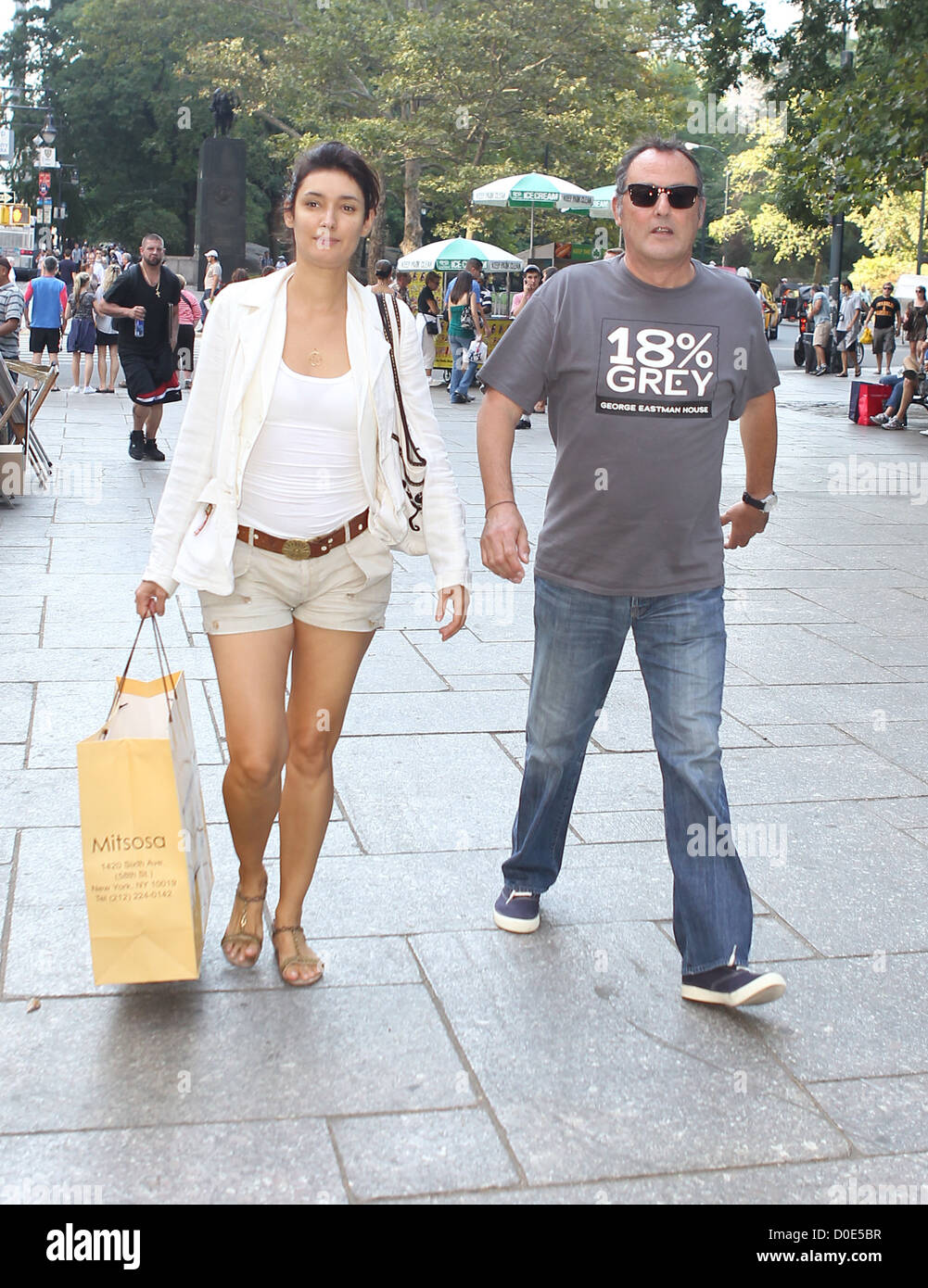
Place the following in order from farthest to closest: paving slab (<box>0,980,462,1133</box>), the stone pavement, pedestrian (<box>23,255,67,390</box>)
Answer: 1. pedestrian (<box>23,255,67,390</box>)
2. paving slab (<box>0,980,462,1133</box>)
3. the stone pavement

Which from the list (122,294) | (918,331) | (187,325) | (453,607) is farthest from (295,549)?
(918,331)

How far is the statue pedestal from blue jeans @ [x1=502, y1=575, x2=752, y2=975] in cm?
2181

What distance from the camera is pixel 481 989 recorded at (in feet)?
11.6

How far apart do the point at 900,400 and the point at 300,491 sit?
51.9 feet

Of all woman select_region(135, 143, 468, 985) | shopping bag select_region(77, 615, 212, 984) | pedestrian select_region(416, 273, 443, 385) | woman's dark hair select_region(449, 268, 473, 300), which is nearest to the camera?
shopping bag select_region(77, 615, 212, 984)

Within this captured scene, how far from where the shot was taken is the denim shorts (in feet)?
11.0

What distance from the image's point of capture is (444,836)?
445cm

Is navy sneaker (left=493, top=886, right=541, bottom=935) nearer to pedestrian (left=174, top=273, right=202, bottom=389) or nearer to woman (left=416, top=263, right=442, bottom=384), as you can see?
pedestrian (left=174, top=273, right=202, bottom=389)

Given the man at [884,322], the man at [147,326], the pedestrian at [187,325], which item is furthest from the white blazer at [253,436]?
the man at [884,322]

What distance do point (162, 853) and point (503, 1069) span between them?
0.85m

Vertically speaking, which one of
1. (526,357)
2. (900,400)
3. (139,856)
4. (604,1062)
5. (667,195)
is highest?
(667,195)

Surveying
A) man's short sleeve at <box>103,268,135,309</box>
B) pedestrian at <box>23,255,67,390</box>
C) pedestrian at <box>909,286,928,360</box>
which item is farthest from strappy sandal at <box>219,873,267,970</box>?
pedestrian at <box>909,286,928,360</box>

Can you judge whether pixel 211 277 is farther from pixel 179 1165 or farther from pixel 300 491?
pixel 179 1165

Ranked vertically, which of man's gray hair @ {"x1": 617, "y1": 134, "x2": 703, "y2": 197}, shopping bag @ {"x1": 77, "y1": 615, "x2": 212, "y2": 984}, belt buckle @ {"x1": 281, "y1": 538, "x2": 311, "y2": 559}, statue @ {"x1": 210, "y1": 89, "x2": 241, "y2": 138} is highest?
statue @ {"x1": 210, "y1": 89, "x2": 241, "y2": 138}
